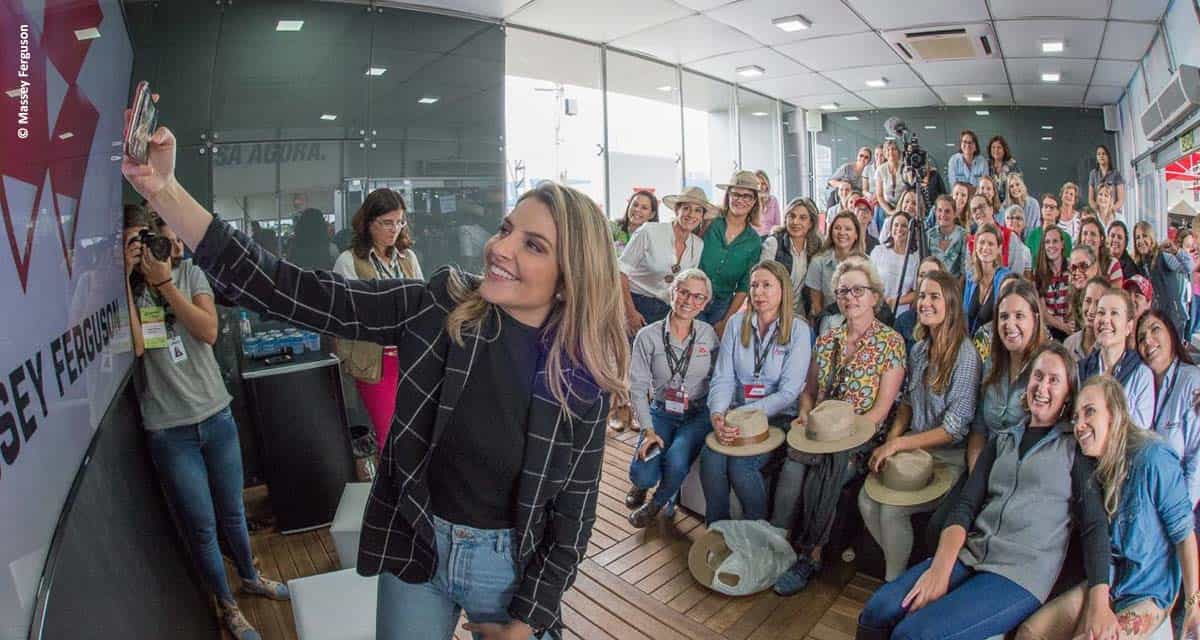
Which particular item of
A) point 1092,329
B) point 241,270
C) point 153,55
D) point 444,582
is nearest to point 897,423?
point 1092,329

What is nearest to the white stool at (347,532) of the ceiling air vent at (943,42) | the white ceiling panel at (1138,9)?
the ceiling air vent at (943,42)

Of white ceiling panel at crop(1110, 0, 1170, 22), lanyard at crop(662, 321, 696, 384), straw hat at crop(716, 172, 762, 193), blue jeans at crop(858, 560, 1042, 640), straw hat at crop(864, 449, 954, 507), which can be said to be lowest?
blue jeans at crop(858, 560, 1042, 640)

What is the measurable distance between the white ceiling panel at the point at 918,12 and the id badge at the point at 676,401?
3477 mm

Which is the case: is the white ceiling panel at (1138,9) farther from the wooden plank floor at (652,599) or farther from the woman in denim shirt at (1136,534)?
the wooden plank floor at (652,599)

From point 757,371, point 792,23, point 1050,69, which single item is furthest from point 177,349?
point 1050,69

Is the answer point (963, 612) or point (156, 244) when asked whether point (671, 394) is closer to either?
point (963, 612)

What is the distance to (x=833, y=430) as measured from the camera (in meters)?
2.77

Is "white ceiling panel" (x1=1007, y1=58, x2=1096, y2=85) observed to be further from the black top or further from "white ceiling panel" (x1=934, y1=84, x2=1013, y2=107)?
the black top

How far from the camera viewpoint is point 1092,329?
2.88 m

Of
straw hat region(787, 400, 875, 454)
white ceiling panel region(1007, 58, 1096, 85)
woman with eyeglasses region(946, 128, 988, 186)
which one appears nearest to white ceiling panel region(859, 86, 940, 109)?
white ceiling panel region(1007, 58, 1096, 85)

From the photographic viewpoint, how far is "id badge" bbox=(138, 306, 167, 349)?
6.49ft

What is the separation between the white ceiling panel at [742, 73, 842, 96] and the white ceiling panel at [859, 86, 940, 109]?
553mm

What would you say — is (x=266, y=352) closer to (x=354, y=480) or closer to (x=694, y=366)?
(x=354, y=480)

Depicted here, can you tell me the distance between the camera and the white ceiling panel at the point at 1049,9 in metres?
4.77
